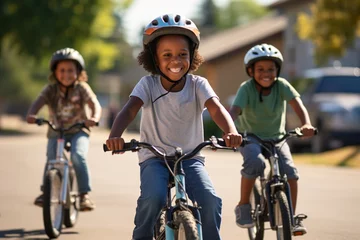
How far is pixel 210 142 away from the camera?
18.6 ft

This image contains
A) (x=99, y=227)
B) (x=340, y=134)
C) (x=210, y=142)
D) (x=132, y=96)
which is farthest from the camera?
(x=340, y=134)

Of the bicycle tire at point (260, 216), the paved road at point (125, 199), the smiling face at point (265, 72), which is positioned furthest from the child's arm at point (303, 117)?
the paved road at point (125, 199)

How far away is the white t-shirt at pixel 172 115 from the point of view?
20.3ft

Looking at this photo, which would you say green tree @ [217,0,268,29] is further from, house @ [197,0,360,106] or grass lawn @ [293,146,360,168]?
grass lawn @ [293,146,360,168]

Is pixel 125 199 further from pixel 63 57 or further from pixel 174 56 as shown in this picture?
pixel 174 56

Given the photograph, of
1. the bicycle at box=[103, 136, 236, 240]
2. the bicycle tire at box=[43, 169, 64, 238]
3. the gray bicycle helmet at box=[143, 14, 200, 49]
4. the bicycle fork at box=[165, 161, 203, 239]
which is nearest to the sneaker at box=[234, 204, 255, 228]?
the bicycle tire at box=[43, 169, 64, 238]

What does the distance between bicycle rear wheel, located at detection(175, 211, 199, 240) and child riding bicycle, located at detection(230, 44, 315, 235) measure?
2417mm

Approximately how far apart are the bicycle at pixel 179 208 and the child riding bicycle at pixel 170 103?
0.61 ft

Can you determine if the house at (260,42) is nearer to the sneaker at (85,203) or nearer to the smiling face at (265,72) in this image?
the sneaker at (85,203)

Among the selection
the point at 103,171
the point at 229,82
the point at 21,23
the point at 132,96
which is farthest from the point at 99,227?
the point at 229,82

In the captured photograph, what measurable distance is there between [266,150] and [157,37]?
198 cm

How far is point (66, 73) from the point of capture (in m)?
9.69

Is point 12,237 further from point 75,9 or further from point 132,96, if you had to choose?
point 75,9

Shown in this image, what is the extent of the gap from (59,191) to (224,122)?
3347 mm
